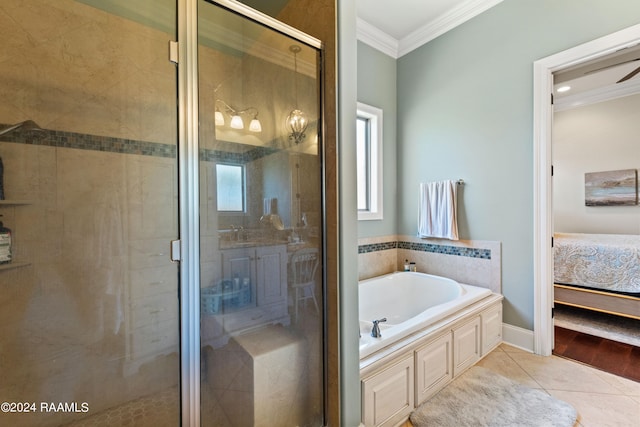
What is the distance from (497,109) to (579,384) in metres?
2.18

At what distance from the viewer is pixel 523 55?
2242 millimetres

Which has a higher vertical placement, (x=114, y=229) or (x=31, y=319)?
(x=114, y=229)

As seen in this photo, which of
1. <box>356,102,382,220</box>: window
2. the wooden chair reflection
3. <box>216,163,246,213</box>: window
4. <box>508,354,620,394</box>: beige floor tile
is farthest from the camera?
<box>356,102,382,220</box>: window

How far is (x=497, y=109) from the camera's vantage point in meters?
2.40

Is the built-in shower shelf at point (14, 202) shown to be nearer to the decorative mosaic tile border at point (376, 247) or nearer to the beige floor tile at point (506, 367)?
the decorative mosaic tile border at point (376, 247)

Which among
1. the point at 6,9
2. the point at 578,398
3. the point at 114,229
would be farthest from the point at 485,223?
the point at 6,9

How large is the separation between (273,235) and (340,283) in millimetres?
440

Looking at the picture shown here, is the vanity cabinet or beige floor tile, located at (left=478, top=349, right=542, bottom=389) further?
beige floor tile, located at (left=478, top=349, right=542, bottom=389)

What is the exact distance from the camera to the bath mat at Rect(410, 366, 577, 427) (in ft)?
4.85

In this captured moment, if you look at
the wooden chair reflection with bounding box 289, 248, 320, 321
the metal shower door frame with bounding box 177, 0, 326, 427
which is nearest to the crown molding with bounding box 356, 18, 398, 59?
the metal shower door frame with bounding box 177, 0, 326, 427

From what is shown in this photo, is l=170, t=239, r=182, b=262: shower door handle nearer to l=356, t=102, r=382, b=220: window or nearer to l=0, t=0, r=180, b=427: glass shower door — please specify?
l=0, t=0, r=180, b=427: glass shower door

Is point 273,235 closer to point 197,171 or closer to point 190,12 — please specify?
point 197,171

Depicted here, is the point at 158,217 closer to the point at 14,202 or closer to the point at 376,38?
the point at 14,202

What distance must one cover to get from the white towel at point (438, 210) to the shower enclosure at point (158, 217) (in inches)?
69.1
